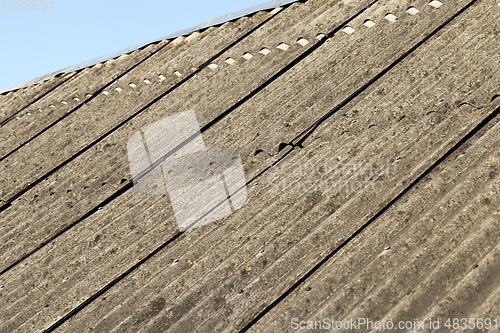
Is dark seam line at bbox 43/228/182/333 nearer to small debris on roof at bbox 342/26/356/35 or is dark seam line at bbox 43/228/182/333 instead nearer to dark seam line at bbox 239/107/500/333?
dark seam line at bbox 239/107/500/333

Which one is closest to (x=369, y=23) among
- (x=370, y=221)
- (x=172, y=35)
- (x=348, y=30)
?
(x=348, y=30)

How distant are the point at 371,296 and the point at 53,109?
492 centimetres

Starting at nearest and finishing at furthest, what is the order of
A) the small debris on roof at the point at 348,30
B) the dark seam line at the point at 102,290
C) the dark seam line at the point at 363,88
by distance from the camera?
the dark seam line at the point at 102,290 < the dark seam line at the point at 363,88 < the small debris on roof at the point at 348,30

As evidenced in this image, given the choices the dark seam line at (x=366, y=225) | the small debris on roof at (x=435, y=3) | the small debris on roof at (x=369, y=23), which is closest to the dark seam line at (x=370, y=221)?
the dark seam line at (x=366, y=225)

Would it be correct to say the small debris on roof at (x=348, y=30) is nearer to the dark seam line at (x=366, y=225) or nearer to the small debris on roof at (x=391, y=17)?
the small debris on roof at (x=391, y=17)

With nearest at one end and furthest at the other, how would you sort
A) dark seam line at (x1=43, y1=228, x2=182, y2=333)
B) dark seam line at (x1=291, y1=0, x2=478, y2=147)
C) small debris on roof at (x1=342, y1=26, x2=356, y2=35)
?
dark seam line at (x1=43, y1=228, x2=182, y2=333)
dark seam line at (x1=291, y1=0, x2=478, y2=147)
small debris on roof at (x1=342, y1=26, x2=356, y2=35)

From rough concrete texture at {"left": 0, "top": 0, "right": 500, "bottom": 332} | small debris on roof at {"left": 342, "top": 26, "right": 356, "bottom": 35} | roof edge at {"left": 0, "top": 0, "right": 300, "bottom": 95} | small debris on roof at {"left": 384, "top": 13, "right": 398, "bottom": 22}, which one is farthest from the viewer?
roof edge at {"left": 0, "top": 0, "right": 300, "bottom": 95}

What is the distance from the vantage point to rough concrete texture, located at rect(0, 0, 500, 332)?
6.56ft

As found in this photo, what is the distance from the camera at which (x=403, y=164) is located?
2.43 metres

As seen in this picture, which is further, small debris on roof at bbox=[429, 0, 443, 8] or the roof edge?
the roof edge

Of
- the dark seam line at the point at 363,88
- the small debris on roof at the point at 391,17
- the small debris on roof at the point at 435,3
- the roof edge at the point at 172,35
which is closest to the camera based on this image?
the dark seam line at the point at 363,88

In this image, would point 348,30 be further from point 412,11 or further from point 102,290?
point 102,290

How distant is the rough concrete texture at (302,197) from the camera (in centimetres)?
200

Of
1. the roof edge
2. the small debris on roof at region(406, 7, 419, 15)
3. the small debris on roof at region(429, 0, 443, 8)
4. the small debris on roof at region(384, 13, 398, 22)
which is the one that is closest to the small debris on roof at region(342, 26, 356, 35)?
the small debris on roof at region(384, 13, 398, 22)
